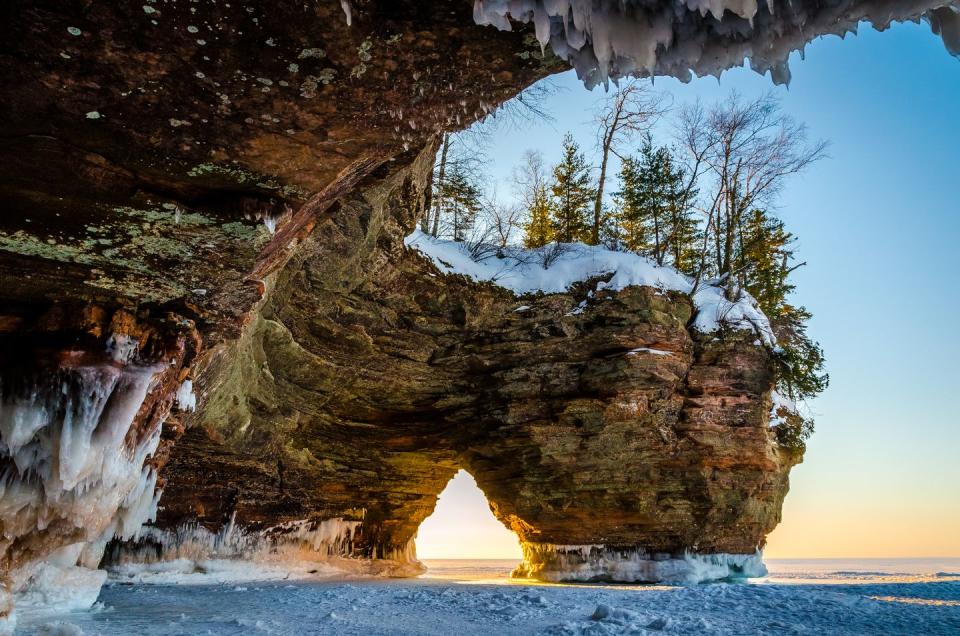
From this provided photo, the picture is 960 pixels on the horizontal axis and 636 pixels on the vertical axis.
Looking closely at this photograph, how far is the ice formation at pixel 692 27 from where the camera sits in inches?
85.0

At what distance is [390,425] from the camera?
45.4ft

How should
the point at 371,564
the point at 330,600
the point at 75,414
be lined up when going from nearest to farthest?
1. the point at 75,414
2. the point at 330,600
3. the point at 371,564

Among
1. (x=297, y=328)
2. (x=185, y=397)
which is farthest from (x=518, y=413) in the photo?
(x=185, y=397)

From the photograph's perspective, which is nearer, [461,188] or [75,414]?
→ [75,414]

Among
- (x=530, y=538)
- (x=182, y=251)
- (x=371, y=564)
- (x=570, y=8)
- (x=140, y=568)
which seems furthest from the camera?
(x=371, y=564)

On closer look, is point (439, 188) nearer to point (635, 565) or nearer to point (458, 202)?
point (458, 202)

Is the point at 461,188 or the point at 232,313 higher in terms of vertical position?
the point at 461,188

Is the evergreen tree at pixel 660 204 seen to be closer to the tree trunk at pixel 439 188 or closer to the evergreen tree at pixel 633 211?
the evergreen tree at pixel 633 211

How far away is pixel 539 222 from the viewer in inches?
797

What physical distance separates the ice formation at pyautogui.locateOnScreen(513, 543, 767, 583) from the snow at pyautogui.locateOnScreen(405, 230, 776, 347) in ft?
19.2

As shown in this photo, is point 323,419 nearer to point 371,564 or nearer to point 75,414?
point 371,564

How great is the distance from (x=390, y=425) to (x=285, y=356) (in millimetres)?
4176

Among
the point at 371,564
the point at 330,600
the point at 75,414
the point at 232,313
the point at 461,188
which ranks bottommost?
the point at 371,564

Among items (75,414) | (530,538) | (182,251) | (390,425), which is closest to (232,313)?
(182,251)
